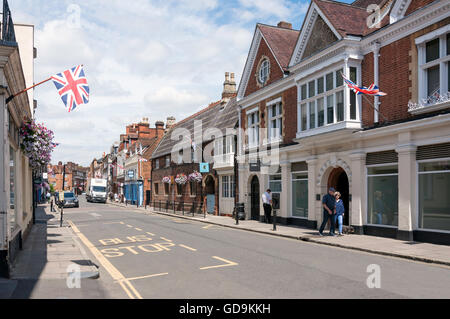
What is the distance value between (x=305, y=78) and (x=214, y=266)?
488 inches

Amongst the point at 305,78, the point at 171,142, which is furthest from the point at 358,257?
the point at 171,142

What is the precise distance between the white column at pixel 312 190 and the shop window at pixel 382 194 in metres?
3.28

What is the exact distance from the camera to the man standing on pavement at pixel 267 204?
23.2 meters

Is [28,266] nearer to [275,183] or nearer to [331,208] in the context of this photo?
[331,208]

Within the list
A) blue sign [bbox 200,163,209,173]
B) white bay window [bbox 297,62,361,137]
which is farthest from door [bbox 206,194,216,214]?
white bay window [bbox 297,62,361,137]

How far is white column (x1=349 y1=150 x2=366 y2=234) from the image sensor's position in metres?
16.7

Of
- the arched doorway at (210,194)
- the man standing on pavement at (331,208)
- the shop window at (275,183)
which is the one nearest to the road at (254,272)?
the man standing on pavement at (331,208)

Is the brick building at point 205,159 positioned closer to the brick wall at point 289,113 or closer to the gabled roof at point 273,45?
the gabled roof at point 273,45

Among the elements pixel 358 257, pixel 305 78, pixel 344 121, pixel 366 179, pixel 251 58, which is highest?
pixel 251 58

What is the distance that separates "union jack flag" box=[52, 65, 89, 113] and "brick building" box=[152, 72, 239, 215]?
57.1ft

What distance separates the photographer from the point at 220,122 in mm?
31859

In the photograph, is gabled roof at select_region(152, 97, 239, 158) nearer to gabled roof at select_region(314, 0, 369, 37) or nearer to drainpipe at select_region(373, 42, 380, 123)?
gabled roof at select_region(314, 0, 369, 37)
